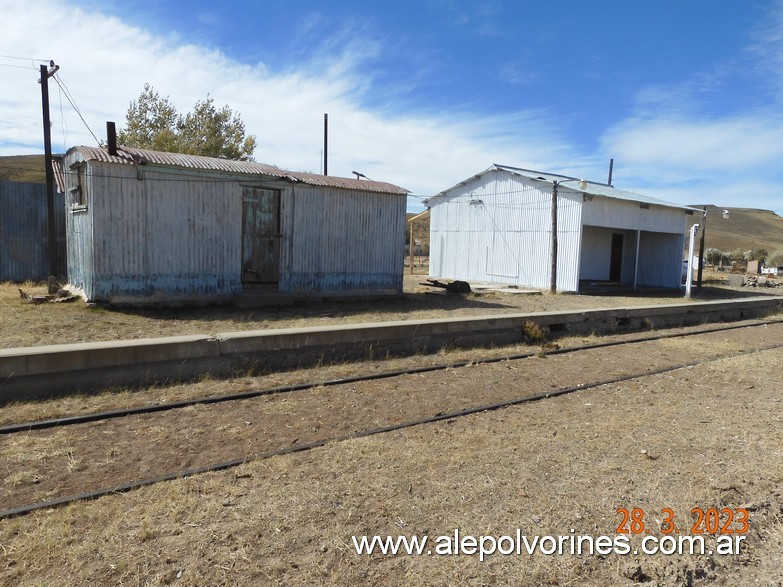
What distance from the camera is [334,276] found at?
1383 cm

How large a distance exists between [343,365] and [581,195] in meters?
15.0

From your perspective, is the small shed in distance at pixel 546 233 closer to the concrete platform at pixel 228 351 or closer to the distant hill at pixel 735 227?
the concrete platform at pixel 228 351

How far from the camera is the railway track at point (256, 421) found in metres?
4.01

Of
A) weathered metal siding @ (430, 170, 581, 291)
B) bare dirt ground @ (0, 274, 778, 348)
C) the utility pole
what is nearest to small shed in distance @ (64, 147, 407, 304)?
bare dirt ground @ (0, 274, 778, 348)

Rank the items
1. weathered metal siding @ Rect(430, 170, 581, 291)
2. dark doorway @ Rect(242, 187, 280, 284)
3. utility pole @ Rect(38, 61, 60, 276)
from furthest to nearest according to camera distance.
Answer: weathered metal siding @ Rect(430, 170, 581, 291)
utility pole @ Rect(38, 61, 60, 276)
dark doorway @ Rect(242, 187, 280, 284)

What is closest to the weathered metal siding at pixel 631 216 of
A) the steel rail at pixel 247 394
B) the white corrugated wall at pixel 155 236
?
the steel rail at pixel 247 394

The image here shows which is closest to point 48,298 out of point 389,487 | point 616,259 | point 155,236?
point 155,236

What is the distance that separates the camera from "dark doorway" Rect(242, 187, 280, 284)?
12.6 metres

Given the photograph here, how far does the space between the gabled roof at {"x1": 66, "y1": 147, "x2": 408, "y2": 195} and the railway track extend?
6869 mm

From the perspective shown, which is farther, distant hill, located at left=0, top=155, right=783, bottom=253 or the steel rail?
distant hill, located at left=0, top=155, right=783, bottom=253

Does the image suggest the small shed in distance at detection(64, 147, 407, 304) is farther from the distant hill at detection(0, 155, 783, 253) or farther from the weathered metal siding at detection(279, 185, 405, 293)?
the distant hill at detection(0, 155, 783, 253)

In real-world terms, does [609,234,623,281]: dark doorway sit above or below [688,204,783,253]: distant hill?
below

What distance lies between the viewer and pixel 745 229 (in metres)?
123

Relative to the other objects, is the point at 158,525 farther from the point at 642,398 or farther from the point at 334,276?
the point at 334,276
